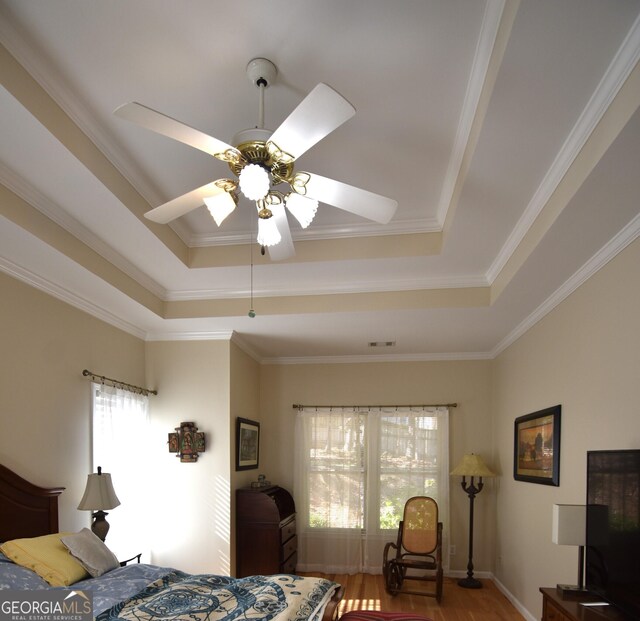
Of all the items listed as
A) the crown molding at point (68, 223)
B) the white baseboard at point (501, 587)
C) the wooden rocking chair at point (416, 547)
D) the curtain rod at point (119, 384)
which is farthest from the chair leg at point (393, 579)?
the crown molding at point (68, 223)

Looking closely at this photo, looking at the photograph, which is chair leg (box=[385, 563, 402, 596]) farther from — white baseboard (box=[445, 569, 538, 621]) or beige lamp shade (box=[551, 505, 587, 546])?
beige lamp shade (box=[551, 505, 587, 546])

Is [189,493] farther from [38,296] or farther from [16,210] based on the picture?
[16,210]

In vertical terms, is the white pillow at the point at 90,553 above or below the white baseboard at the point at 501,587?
above

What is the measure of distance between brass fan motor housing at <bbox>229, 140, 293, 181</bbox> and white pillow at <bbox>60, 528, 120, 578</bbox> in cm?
243

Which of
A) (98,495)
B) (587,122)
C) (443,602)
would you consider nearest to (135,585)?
(98,495)

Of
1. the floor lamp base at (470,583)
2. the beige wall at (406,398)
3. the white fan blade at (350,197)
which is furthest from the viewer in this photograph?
the beige wall at (406,398)

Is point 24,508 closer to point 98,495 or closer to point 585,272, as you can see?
point 98,495

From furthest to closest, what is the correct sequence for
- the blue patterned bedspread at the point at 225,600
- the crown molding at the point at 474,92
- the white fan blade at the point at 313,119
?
the blue patterned bedspread at the point at 225,600 < the crown molding at the point at 474,92 < the white fan blade at the point at 313,119

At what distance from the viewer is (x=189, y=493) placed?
5.28 m

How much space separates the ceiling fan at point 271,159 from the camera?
6.52ft

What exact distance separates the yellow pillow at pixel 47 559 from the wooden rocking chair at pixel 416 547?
10.9ft

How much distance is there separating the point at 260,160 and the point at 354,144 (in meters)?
0.87

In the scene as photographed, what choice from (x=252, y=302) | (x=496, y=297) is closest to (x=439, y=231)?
(x=496, y=297)

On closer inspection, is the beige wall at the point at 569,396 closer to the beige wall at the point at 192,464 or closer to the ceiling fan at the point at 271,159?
the ceiling fan at the point at 271,159
